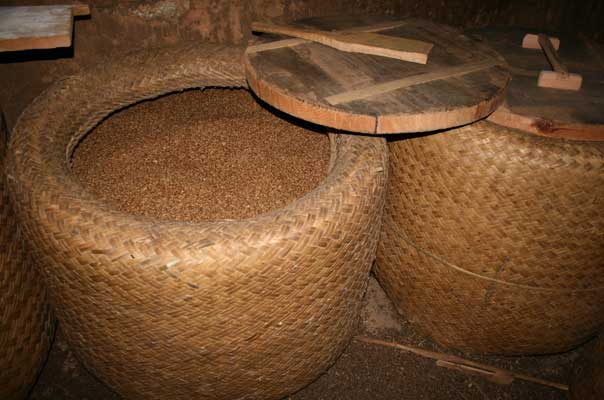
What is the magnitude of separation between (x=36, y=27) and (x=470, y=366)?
6.98 feet

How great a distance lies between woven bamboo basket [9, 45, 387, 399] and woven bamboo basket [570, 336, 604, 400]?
93 cm

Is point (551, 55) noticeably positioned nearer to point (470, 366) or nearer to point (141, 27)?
point (470, 366)

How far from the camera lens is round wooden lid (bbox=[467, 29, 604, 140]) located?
1.28 metres

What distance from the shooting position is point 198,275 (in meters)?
1.04

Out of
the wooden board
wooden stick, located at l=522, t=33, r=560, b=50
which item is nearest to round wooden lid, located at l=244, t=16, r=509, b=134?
wooden stick, located at l=522, t=33, r=560, b=50

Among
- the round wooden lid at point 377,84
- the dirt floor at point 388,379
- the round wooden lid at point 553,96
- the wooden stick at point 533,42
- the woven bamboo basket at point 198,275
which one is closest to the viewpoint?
the woven bamboo basket at point 198,275

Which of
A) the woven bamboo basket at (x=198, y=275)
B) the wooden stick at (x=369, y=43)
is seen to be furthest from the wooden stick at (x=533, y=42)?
the woven bamboo basket at (x=198, y=275)

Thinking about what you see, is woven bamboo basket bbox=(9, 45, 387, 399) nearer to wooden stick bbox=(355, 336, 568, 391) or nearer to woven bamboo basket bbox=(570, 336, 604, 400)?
wooden stick bbox=(355, 336, 568, 391)

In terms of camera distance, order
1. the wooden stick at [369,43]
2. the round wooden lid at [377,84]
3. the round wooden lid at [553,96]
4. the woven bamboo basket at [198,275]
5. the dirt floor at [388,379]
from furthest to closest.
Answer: the dirt floor at [388,379] → the wooden stick at [369,43] → the round wooden lid at [553,96] → the round wooden lid at [377,84] → the woven bamboo basket at [198,275]

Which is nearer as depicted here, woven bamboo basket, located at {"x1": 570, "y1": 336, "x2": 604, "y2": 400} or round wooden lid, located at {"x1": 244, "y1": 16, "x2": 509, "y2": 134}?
round wooden lid, located at {"x1": 244, "y1": 16, "x2": 509, "y2": 134}

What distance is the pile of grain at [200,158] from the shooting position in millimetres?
1529

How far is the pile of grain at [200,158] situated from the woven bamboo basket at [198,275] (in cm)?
24

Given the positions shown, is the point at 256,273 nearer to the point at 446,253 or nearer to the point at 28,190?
the point at 28,190

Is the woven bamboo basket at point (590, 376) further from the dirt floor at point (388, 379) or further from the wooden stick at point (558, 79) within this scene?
the wooden stick at point (558, 79)
